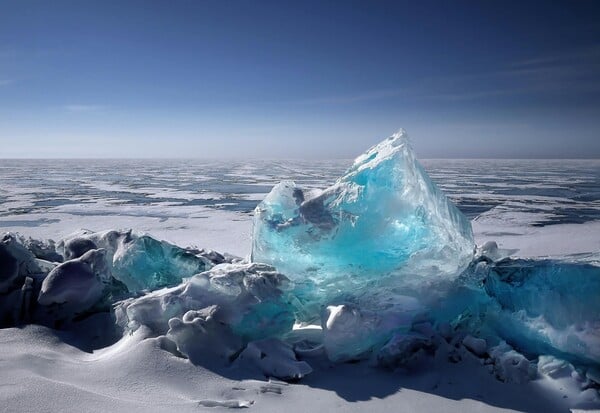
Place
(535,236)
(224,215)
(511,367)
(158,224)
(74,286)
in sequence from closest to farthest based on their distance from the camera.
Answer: (511,367)
(74,286)
(535,236)
(158,224)
(224,215)

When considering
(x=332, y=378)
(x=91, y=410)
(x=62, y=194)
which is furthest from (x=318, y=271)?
(x=62, y=194)

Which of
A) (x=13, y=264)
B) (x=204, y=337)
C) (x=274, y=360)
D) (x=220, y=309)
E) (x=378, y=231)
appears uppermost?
(x=378, y=231)

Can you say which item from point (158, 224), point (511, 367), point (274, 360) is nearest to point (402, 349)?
point (511, 367)

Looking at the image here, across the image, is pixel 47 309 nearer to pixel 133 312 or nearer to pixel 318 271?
pixel 133 312

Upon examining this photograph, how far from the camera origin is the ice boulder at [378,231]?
3207 millimetres

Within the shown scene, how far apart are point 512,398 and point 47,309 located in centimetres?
329

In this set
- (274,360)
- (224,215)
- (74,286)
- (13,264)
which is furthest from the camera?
(224,215)

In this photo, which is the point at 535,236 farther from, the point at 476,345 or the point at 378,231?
the point at 476,345

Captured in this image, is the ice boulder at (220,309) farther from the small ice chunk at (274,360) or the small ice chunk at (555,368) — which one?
the small ice chunk at (555,368)

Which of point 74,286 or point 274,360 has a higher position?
point 74,286

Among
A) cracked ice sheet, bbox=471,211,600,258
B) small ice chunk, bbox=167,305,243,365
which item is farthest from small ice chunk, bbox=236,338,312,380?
cracked ice sheet, bbox=471,211,600,258

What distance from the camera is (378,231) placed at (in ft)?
10.7

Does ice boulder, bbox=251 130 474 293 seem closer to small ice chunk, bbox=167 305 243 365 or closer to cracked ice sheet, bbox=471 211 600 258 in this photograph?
small ice chunk, bbox=167 305 243 365

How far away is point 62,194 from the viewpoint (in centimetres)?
1457
